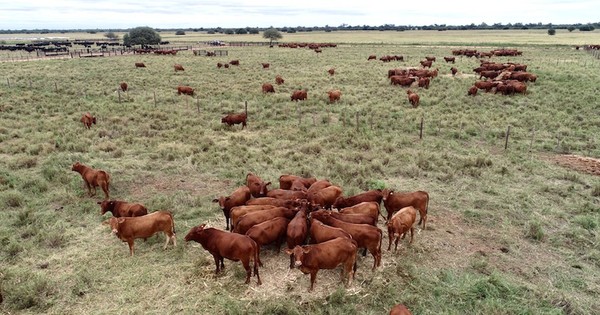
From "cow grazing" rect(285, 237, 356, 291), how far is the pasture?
47cm

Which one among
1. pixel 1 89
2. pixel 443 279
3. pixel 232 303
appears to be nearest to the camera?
pixel 232 303

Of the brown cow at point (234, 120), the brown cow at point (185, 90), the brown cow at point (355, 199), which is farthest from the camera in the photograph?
the brown cow at point (185, 90)

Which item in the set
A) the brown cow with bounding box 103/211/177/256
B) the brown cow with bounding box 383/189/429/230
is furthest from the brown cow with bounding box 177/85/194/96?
the brown cow with bounding box 383/189/429/230

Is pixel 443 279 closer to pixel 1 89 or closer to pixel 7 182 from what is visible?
pixel 7 182

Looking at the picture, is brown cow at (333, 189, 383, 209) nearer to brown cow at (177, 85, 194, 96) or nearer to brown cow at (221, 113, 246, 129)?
brown cow at (221, 113, 246, 129)

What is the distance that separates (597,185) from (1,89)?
105ft

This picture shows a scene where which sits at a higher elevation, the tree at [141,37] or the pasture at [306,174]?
the tree at [141,37]

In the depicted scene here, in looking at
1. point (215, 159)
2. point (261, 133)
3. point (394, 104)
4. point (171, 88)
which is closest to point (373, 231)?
point (215, 159)

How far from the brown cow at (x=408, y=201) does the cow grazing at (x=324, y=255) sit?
7.95ft

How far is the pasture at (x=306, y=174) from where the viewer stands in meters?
6.92

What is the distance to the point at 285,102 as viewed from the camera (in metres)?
23.8

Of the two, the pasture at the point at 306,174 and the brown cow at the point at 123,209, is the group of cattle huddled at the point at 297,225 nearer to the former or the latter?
the brown cow at the point at 123,209

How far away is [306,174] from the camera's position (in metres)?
12.6

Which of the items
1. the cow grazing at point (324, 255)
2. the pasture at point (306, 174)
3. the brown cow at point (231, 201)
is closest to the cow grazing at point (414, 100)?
the pasture at point (306, 174)
